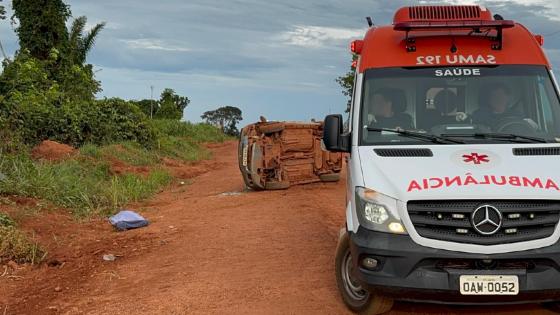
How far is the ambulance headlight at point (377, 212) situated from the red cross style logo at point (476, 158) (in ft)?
2.30

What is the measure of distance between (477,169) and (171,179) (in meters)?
13.3

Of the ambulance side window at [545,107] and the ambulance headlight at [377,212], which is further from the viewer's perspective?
the ambulance side window at [545,107]

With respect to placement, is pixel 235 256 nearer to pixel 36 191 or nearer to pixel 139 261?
pixel 139 261

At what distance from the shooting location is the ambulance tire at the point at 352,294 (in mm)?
5059

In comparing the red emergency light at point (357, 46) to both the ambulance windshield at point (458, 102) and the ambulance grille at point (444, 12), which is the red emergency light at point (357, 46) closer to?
the ambulance windshield at point (458, 102)

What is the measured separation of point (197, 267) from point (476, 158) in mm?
3661

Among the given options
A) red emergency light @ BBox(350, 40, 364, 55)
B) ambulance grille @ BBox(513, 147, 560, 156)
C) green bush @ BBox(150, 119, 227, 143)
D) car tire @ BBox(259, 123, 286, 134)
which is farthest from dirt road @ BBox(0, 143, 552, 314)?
green bush @ BBox(150, 119, 227, 143)

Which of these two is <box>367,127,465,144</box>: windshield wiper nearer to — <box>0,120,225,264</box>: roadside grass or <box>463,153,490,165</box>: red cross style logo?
<box>463,153,490,165</box>: red cross style logo

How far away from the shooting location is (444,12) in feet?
21.1

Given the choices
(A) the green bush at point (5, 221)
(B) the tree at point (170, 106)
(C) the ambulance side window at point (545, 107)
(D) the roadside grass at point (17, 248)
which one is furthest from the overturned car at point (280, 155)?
(B) the tree at point (170, 106)

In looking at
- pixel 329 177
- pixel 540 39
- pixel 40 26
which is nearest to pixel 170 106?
pixel 40 26

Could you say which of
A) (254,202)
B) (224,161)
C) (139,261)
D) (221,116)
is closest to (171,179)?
(254,202)

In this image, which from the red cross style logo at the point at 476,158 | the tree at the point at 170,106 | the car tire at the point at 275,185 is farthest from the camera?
the tree at the point at 170,106

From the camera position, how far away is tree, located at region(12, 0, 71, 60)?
85.1 ft
